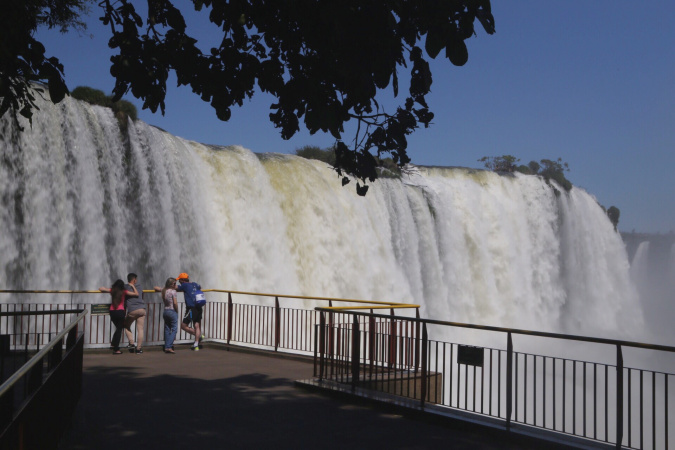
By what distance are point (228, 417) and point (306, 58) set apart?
448 centimetres

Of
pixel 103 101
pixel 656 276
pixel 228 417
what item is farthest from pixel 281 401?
pixel 656 276

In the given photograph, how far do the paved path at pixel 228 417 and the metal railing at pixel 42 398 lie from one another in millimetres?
620

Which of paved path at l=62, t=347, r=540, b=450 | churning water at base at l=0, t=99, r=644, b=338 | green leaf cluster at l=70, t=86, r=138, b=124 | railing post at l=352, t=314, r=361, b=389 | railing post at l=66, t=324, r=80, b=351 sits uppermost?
green leaf cluster at l=70, t=86, r=138, b=124

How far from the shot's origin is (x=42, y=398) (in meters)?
5.37

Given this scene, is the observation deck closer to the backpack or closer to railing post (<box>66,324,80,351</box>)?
railing post (<box>66,324,80,351</box>)

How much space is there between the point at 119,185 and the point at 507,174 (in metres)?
28.1

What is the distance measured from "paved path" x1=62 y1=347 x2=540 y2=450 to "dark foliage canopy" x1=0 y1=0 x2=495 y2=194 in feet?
8.96

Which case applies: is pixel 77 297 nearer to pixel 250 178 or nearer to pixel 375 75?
pixel 250 178

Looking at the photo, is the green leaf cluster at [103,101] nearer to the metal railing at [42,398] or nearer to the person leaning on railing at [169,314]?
the person leaning on railing at [169,314]

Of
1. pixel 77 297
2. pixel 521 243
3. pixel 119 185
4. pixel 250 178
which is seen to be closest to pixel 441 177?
pixel 521 243

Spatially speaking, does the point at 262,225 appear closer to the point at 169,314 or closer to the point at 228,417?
the point at 169,314

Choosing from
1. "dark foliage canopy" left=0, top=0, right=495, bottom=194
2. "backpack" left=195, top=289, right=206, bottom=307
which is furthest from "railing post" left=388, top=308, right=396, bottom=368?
"backpack" left=195, top=289, right=206, bottom=307

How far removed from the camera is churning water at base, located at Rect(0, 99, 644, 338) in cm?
1936

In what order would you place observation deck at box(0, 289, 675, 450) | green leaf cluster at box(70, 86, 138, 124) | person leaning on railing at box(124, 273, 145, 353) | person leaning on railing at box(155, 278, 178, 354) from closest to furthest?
observation deck at box(0, 289, 675, 450) → person leaning on railing at box(124, 273, 145, 353) → person leaning on railing at box(155, 278, 178, 354) → green leaf cluster at box(70, 86, 138, 124)
